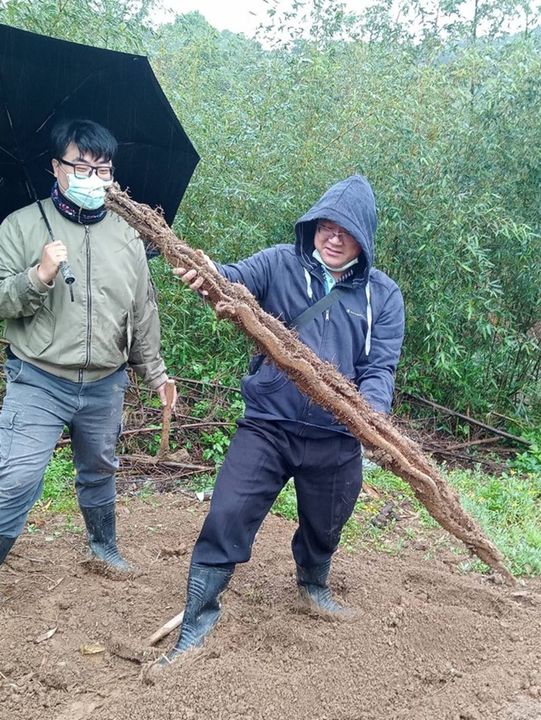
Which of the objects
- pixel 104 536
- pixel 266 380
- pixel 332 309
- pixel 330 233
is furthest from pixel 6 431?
pixel 330 233

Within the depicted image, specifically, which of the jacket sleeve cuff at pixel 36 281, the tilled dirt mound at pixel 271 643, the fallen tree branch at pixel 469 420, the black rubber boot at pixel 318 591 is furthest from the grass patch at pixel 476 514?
the jacket sleeve cuff at pixel 36 281

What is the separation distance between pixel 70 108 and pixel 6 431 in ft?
4.65

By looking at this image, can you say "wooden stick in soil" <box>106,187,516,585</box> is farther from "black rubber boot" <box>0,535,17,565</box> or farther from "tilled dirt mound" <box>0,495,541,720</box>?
"black rubber boot" <box>0,535,17,565</box>

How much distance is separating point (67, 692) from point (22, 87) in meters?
2.41

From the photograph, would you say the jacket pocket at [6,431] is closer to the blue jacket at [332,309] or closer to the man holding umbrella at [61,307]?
the man holding umbrella at [61,307]

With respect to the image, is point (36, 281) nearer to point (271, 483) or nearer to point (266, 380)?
point (266, 380)

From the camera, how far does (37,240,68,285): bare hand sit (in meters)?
2.41

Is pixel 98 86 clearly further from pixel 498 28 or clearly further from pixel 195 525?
pixel 498 28

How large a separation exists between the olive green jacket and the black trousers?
0.70 meters

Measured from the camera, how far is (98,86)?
109 inches

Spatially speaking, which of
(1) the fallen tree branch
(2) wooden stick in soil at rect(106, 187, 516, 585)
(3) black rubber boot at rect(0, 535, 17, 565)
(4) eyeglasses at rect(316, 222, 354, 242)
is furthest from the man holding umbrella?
(1) the fallen tree branch

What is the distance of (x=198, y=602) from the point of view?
247 centimetres

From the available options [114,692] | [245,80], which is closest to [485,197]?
[245,80]

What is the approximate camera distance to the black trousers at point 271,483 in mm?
2445
